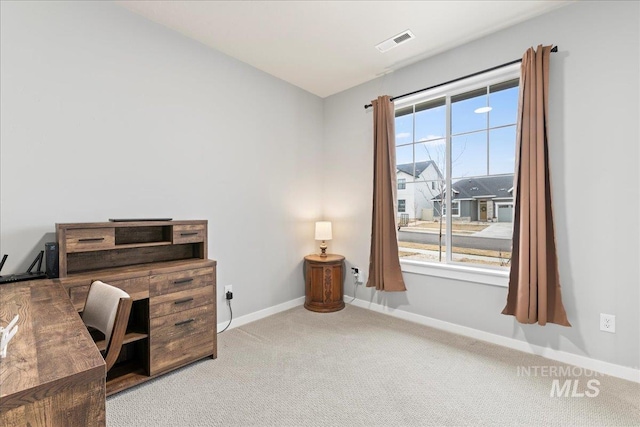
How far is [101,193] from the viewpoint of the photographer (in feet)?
7.36

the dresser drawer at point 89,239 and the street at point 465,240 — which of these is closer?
the dresser drawer at point 89,239

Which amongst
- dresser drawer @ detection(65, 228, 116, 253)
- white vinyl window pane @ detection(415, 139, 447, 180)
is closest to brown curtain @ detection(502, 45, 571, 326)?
white vinyl window pane @ detection(415, 139, 447, 180)

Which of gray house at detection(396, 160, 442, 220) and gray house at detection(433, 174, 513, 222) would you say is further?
gray house at detection(396, 160, 442, 220)

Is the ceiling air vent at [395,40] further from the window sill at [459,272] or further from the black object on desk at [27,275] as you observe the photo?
the black object on desk at [27,275]

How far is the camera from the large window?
2729 millimetres

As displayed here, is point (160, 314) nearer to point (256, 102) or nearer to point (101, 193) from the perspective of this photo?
point (101, 193)

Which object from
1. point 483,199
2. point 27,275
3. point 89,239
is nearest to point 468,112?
point 483,199

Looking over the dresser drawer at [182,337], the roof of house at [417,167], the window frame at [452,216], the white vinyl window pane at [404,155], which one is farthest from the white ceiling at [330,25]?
the dresser drawer at [182,337]

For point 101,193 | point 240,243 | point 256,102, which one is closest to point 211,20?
point 256,102

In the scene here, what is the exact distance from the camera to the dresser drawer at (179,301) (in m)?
2.07

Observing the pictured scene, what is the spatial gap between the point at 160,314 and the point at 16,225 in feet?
3.39

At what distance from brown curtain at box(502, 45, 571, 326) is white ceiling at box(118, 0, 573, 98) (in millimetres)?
508

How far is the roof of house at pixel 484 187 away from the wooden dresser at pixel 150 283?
2373 millimetres

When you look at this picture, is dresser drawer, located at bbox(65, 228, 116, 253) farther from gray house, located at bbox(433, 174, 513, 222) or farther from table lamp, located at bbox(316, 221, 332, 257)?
gray house, located at bbox(433, 174, 513, 222)
